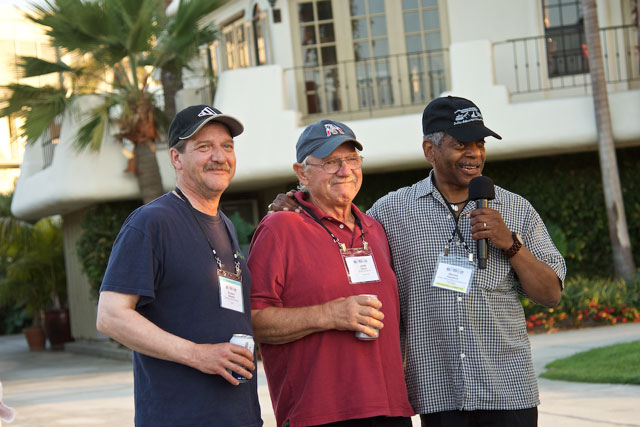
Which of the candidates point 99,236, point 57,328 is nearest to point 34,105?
point 99,236

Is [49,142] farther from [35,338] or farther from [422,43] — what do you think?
[422,43]

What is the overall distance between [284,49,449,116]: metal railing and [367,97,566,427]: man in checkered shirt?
12156mm

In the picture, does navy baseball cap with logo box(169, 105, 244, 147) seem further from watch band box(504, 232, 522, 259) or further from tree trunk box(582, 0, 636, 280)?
tree trunk box(582, 0, 636, 280)

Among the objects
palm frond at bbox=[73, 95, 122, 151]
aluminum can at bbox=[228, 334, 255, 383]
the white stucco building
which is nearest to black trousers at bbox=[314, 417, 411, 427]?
aluminum can at bbox=[228, 334, 255, 383]

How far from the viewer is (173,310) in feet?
9.96

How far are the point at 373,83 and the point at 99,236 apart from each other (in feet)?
20.1

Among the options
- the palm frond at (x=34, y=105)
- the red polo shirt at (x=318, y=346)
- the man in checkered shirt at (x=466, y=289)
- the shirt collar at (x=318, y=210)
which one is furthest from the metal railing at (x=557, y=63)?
the red polo shirt at (x=318, y=346)

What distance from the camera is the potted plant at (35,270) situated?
20.5 meters

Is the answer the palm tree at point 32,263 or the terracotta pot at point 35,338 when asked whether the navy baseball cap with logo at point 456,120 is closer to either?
the palm tree at point 32,263

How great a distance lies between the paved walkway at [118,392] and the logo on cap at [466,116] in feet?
12.3

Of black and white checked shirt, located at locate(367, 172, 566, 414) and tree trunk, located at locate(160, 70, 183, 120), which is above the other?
tree trunk, located at locate(160, 70, 183, 120)

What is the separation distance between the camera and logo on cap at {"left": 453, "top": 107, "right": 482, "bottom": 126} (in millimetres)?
3666

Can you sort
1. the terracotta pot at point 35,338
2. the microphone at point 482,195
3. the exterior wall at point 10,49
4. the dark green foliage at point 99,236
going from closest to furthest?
1. the microphone at point 482,195
2. the dark green foliage at point 99,236
3. the terracotta pot at point 35,338
4. the exterior wall at point 10,49

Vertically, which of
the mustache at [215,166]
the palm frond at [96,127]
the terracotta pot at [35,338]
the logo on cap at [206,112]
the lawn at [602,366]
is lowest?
the terracotta pot at [35,338]
